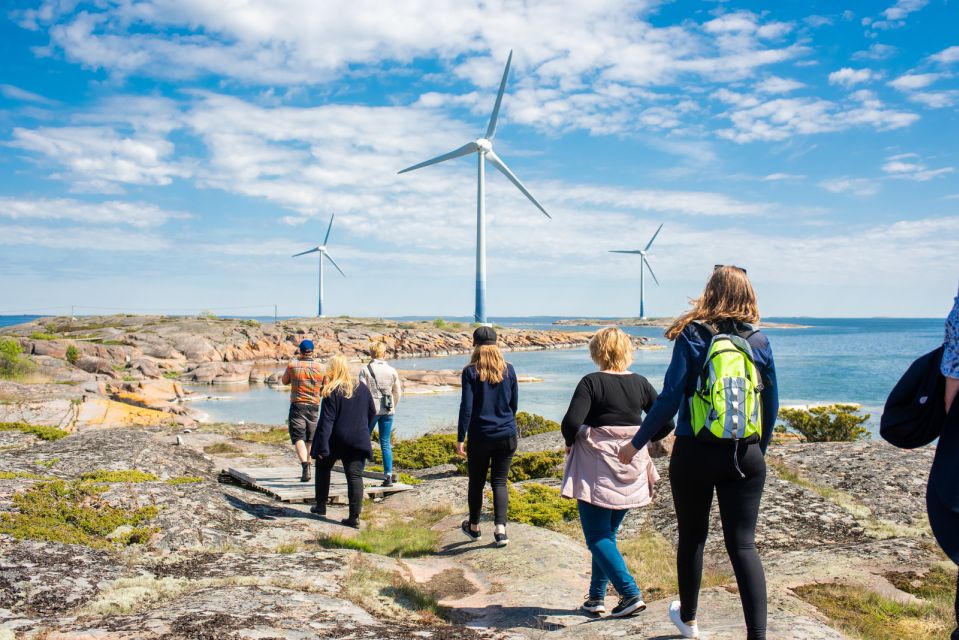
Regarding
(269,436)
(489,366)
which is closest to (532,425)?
(269,436)

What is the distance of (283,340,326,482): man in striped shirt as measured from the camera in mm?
10977

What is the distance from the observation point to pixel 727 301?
4.36 m

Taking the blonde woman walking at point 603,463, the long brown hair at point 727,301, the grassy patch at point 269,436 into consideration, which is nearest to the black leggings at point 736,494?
the long brown hair at point 727,301

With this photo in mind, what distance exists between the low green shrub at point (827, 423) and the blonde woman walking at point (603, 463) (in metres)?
14.9

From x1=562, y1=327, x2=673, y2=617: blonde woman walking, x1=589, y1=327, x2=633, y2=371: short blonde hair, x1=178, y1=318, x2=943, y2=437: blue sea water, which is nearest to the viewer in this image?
x1=562, y1=327, x2=673, y2=617: blonde woman walking

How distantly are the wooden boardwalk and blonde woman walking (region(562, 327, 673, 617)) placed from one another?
19.5 ft

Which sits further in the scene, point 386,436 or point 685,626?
point 386,436

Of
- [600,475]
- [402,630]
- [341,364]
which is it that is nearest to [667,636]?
[600,475]

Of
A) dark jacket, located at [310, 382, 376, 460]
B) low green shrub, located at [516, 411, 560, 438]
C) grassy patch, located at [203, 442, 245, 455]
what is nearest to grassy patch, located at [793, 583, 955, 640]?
dark jacket, located at [310, 382, 376, 460]

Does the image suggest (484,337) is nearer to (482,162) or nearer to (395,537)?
(395,537)

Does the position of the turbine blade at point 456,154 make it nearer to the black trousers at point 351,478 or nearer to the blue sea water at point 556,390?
the blue sea water at point 556,390

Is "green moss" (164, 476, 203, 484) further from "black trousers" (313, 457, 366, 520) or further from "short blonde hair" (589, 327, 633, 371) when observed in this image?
"short blonde hair" (589, 327, 633, 371)

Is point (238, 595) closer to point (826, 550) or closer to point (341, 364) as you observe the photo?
point (341, 364)

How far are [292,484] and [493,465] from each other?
4.50 metres
